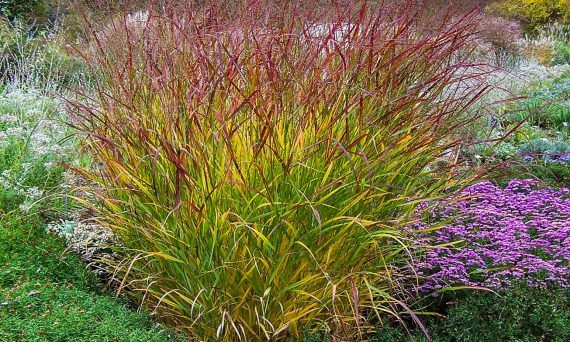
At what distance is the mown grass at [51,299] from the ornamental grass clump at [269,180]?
20cm

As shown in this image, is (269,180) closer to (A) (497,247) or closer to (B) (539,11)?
(A) (497,247)

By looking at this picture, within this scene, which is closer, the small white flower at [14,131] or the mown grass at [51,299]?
the mown grass at [51,299]

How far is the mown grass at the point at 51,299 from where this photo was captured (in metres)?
2.55

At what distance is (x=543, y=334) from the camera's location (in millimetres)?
3004

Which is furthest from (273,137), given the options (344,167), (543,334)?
(543,334)

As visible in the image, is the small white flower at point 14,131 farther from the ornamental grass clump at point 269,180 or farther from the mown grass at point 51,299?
the ornamental grass clump at point 269,180

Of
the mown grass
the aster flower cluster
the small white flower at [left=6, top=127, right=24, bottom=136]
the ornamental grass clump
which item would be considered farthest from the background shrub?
the mown grass

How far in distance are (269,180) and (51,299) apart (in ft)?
3.68

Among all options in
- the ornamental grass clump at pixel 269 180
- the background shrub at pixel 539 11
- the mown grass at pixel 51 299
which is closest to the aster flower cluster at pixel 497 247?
the ornamental grass clump at pixel 269 180

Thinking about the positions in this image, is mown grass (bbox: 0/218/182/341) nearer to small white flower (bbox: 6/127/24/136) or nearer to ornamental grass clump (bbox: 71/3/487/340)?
ornamental grass clump (bbox: 71/3/487/340)

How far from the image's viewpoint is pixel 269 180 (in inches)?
111

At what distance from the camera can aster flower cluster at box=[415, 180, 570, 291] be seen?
3.19 meters

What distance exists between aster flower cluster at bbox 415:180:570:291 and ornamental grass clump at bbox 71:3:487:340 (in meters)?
0.23

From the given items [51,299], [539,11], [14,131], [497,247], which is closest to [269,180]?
[51,299]
